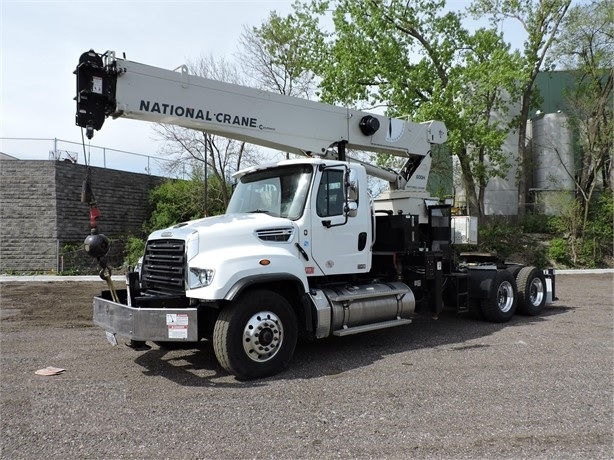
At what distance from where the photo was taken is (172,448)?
4016 millimetres

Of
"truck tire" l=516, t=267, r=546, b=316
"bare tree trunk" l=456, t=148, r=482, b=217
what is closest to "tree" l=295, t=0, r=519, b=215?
"bare tree trunk" l=456, t=148, r=482, b=217

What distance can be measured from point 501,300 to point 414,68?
15326mm

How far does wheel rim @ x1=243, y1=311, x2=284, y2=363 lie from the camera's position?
5914 millimetres

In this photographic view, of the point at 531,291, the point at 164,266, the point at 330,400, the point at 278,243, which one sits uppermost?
the point at 278,243

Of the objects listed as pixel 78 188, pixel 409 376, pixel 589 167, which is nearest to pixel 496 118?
pixel 589 167

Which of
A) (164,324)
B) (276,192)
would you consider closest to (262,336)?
(164,324)

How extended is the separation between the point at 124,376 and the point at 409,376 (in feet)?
11.3

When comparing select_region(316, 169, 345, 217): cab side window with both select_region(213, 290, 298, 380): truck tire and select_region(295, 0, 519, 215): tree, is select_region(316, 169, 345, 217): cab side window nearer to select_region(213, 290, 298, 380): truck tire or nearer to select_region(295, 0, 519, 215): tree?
select_region(213, 290, 298, 380): truck tire

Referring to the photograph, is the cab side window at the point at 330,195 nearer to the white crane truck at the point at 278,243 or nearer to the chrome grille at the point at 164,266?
the white crane truck at the point at 278,243

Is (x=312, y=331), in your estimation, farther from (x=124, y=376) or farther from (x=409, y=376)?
(x=124, y=376)

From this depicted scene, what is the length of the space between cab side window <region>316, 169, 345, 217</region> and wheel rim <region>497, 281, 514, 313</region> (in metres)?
4.46

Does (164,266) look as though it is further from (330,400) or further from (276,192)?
(330,400)

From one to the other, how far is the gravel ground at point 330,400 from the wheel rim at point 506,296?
131 centimetres

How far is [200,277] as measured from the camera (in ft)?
19.3
